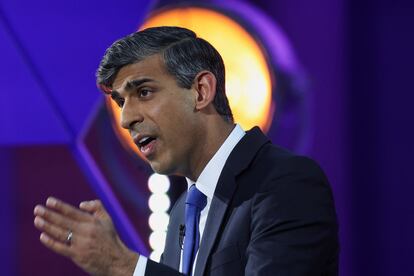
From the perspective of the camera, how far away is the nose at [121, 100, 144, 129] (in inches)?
60.0

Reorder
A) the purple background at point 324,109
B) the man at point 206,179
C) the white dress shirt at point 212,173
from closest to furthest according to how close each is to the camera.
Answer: the man at point 206,179 < the white dress shirt at point 212,173 < the purple background at point 324,109

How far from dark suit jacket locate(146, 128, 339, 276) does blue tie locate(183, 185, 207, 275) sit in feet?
0.17

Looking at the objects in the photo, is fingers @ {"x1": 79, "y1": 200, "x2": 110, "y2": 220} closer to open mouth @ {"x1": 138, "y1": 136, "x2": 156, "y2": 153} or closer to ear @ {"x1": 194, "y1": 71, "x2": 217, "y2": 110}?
open mouth @ {"x1": 138, "y1": 136, "x2": 156, "y2": 153}

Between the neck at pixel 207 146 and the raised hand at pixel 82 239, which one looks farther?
the neck at pixel 207 146

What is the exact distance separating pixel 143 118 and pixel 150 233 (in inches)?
49.0

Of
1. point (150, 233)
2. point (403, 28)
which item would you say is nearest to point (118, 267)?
point (150, 233)

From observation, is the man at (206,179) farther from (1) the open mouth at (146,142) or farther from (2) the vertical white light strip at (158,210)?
(2) the vertical white light strip at (158,210)

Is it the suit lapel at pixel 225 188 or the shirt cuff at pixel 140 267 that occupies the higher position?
the suit lapel at pixel 225 188

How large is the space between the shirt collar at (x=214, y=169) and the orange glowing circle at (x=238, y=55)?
1067mm

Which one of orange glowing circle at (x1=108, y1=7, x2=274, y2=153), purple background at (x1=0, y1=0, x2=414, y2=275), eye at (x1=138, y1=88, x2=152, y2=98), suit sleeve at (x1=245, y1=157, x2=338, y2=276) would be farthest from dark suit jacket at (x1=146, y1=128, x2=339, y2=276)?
purple background at (x1=0, y1=0, x2=414, y2=275)

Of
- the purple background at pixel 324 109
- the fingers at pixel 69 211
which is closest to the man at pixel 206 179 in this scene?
the fingers at pixel 69 211

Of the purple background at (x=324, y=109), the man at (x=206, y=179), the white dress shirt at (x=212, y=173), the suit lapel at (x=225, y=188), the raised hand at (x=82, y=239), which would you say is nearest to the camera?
the raised hand at (x=82, y=239)

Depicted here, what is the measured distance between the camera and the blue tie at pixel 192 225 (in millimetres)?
1529

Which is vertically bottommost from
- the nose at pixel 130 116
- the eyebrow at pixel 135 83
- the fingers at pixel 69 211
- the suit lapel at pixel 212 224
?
the suit lapel at pixel 212 224
